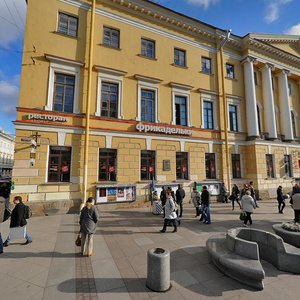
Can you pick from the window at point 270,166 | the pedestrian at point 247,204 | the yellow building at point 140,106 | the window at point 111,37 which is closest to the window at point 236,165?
the yellow building at point 140,106

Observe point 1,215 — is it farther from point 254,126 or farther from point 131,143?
point 254,126

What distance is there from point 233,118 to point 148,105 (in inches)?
331

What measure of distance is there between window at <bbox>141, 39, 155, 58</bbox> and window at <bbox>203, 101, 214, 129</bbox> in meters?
5.86

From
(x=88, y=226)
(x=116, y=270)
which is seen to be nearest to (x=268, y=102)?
(x=88, y=226)

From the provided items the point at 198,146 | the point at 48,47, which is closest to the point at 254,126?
the point at 198,146

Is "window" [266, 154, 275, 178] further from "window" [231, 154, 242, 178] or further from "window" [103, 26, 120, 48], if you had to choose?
"window" [103, 26, 120, 48]

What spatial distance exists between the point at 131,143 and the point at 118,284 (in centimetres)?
988

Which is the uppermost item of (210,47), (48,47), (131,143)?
(210,47)

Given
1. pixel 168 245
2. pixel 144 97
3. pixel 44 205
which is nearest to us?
pixel 168 245

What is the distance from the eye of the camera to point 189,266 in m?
5.18

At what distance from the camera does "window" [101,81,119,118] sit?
529 inches

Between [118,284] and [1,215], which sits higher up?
[1,215]

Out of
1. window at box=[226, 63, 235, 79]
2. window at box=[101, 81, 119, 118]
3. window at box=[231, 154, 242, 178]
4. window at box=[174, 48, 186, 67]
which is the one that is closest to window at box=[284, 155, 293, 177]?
window at box=[231, 154, 242, 178]

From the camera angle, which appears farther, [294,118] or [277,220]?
[294,118]
